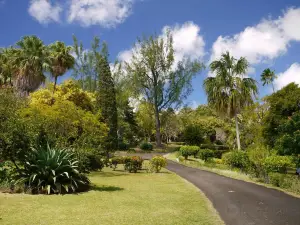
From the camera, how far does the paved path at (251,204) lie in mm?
8836

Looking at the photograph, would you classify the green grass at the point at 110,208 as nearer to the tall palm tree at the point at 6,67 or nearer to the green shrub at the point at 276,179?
the green shrub at the point at 276,179

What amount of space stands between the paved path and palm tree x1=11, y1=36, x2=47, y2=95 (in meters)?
27.5

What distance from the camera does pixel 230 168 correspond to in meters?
22.3

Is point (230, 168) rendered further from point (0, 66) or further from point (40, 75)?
point (0, 66)

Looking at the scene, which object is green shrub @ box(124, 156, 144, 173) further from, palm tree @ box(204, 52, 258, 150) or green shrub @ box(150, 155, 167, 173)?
palm tree @ box(204, 52, 258, 150)

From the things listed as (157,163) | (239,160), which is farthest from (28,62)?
(239,160)

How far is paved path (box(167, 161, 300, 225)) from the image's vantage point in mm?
8836

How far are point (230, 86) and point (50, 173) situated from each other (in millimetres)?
23258

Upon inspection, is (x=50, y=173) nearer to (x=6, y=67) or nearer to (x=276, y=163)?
(x=276, y=163)

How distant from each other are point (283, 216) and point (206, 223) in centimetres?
265

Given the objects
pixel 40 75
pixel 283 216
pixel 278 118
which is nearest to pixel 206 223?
pixel 283 216

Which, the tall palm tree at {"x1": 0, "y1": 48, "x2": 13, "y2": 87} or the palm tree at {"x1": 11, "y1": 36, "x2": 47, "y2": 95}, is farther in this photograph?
the tall palm tree at {"x1": 0, "y1": 48, "x2": 13, "y2": 87}

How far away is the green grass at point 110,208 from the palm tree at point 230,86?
1906 centimetres

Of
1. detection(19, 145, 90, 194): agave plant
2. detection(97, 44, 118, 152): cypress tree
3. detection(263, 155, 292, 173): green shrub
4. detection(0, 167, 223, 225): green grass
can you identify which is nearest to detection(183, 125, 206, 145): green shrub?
detection(97, 44, 118, 152): cypress tree
